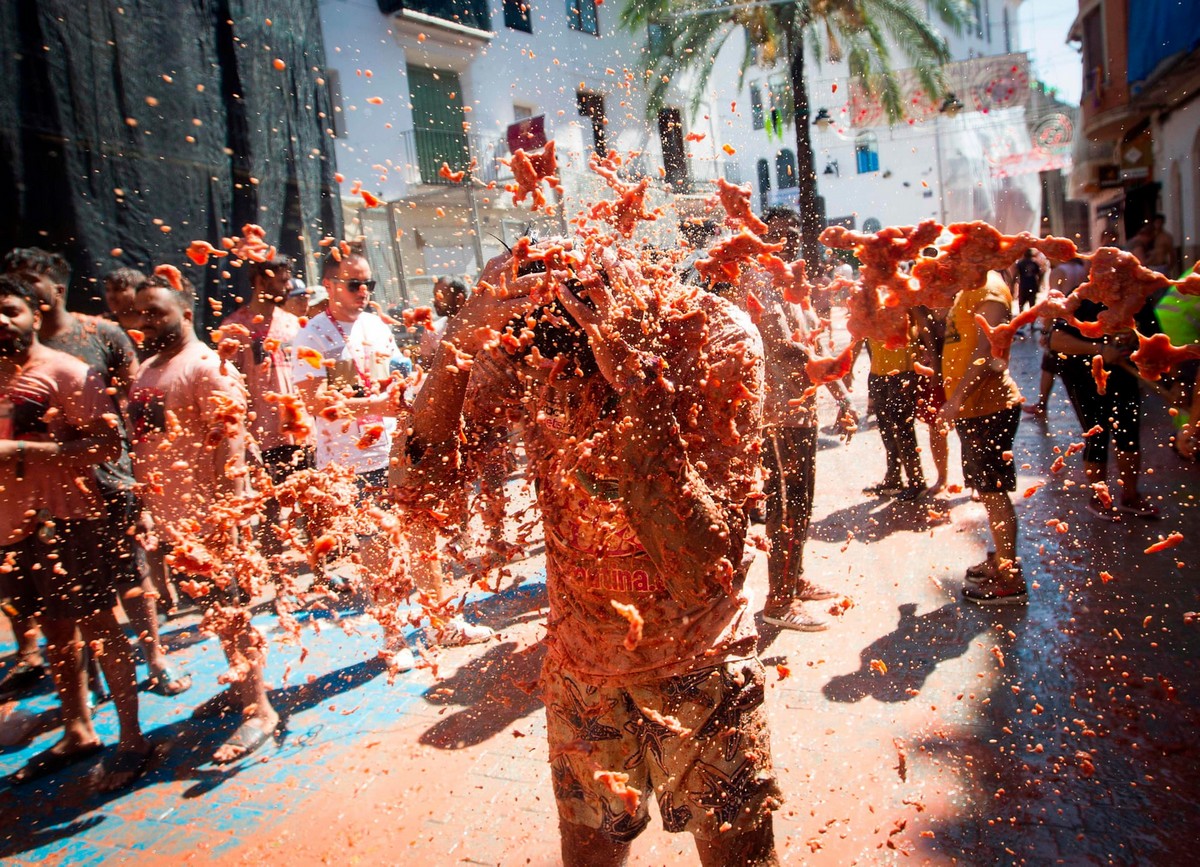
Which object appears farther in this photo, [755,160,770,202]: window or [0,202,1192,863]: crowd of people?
[755,160,770,202]: window

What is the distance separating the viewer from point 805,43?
15.9 meters

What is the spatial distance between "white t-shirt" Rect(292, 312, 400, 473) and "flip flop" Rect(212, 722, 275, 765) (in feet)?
4.99

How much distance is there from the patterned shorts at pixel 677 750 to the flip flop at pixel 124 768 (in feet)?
9.64

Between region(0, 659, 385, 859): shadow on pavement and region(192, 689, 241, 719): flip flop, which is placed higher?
region(192, 689, 241, 719): flip flop

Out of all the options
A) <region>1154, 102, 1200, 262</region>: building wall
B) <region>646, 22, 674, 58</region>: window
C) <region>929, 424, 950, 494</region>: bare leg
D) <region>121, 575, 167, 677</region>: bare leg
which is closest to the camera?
<region>121, 575, 167, 677</region>: bare leg

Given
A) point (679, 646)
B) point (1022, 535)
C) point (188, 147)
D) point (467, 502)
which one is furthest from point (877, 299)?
point (188, 147)

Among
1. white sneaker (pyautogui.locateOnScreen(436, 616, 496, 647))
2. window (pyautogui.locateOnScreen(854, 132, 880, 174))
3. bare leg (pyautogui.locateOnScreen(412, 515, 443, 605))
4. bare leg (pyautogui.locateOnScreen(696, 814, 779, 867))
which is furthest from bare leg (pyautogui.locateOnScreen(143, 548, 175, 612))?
window (pyautogui.locateOnScreen(854, 132, 880, 174))

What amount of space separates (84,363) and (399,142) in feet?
35.3

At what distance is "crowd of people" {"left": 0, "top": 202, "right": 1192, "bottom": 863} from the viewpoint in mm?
1613

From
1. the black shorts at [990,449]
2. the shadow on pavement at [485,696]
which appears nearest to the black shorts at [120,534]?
the shadow on pavement at [485,696]

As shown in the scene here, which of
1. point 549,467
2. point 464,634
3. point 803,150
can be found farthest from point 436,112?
point 549,467

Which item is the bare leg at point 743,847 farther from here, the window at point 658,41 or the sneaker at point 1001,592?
the window at point 658,41

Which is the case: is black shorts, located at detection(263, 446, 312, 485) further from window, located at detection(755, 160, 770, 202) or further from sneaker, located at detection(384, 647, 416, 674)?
window, located at detection(755, 160, 770, 202)

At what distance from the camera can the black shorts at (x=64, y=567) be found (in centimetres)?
370
